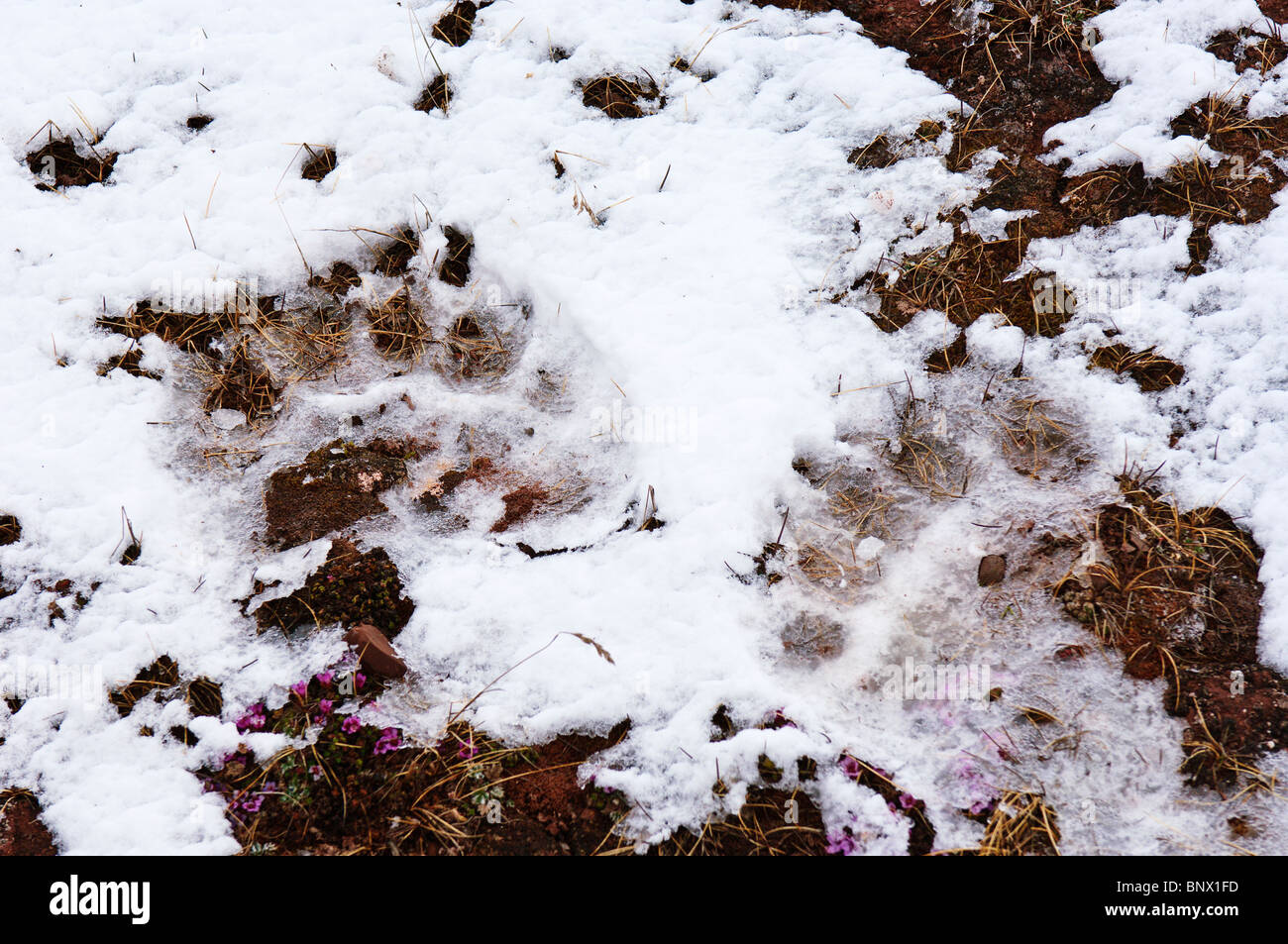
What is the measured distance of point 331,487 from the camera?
370 cm

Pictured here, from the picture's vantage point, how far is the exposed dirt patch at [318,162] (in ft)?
15.0

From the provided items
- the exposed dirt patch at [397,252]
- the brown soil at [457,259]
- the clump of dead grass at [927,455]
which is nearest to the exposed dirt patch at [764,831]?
the clump of dead grass at [927,455]

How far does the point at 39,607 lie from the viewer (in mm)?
3361

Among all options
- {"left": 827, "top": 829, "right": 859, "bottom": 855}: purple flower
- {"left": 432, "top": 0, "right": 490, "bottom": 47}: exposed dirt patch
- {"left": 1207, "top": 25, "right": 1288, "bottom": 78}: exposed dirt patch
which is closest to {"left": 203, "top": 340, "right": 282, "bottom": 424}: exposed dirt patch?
{"left": 432, "top": 0, "right": 490, "bottom": 47}: exposed dirt patch

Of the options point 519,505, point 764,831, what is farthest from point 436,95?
point 764,831

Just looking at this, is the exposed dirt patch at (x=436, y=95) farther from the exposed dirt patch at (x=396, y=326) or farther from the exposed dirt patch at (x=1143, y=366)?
the exposed dirt patch at (x=1143, y=366)

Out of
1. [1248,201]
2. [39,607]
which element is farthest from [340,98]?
[1248,201]

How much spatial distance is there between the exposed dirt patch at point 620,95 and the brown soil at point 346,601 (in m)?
3.26

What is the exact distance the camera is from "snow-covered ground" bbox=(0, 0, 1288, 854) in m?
3.03

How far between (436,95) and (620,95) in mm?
1212

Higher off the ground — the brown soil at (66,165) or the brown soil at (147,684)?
the brown soil at (66,165)

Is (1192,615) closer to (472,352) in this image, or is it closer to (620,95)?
(472,352)

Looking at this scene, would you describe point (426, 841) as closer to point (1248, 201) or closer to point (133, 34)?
point (1248, 201)
